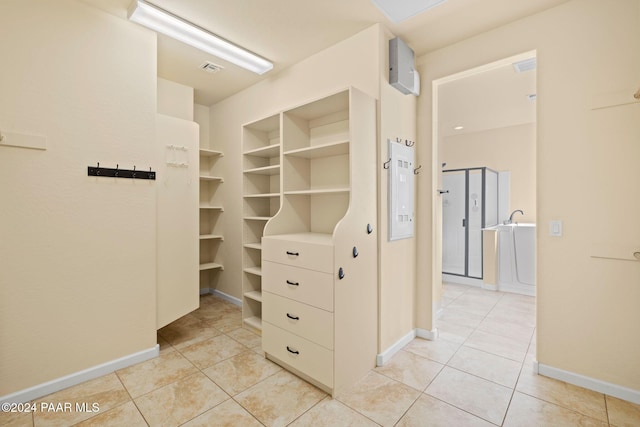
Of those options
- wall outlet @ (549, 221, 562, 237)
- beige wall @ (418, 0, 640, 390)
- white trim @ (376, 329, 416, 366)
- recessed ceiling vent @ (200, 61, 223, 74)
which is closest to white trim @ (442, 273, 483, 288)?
white trim @ (376, 329, 416, 366)

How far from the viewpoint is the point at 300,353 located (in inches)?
84.4

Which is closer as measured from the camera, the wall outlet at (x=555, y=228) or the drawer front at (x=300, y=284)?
the drawer front at (x=300, y=284)

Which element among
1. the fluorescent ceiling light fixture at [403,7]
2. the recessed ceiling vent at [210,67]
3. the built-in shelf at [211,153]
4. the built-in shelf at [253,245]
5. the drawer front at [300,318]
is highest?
the recessed ceiling vent at [210,67]

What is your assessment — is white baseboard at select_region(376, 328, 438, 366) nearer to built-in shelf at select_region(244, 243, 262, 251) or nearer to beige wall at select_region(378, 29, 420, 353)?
beige wall at select_region(378, 29, 420, 353)

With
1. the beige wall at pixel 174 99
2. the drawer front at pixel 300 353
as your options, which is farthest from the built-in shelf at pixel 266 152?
the drawer front at pixel 300 353

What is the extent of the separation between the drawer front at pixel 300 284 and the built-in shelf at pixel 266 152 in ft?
3.68

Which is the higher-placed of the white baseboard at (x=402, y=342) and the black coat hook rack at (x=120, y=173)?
the black coat hook rack at (x=120, y=173)

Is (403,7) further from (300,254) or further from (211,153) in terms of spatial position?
(211,153)

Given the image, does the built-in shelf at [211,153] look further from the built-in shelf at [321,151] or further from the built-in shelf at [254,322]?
the built-in shelf at [254,322]

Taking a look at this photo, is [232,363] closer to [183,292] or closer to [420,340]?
[183,292]

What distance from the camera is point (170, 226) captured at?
2693mm

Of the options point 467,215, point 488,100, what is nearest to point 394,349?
point 467,215

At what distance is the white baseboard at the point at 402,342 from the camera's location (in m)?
2.35

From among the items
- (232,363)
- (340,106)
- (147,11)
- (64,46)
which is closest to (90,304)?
(232,363)
